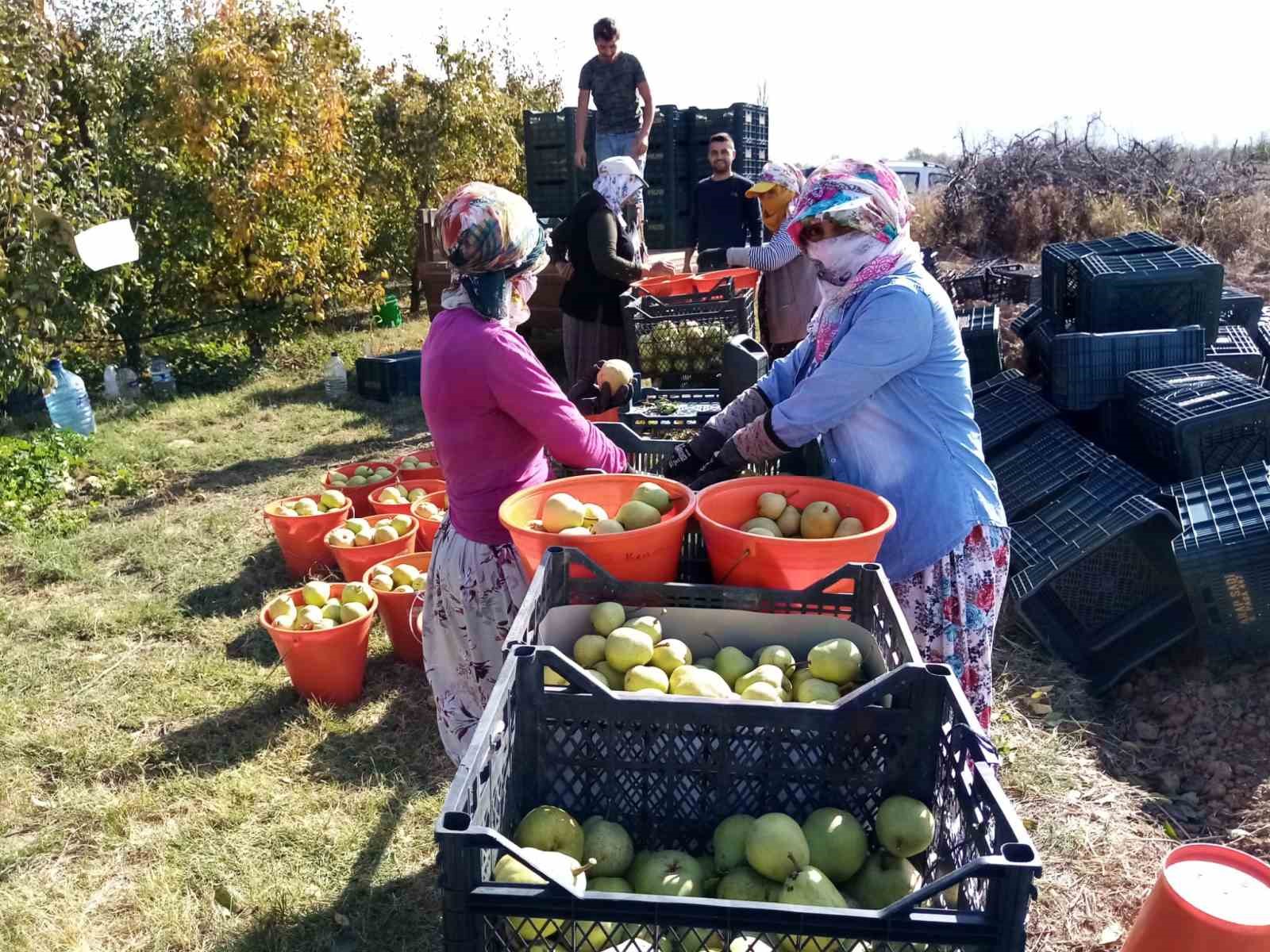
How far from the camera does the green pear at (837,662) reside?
1675 millimetres

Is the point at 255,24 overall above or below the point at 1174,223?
above

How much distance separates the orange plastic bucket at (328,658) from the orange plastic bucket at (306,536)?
1.02 meters

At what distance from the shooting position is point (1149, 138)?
1620cm

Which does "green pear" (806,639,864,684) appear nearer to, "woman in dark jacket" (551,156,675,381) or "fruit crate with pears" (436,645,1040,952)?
"fruit crate with pears" (436,645,1040,952)

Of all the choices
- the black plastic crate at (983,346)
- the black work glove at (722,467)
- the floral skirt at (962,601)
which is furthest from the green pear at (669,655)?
the black plastic crate at (983,346)

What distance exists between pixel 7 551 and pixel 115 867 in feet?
12.5

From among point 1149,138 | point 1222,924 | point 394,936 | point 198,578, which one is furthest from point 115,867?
point 1149,138

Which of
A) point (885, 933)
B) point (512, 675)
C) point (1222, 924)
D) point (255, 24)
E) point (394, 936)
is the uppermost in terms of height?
point (255, 24)

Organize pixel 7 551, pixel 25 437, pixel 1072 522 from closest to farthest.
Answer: pixel 1072 522, pixel 7 551, pixel 25 437

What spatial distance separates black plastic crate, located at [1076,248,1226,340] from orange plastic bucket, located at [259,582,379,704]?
4.36m

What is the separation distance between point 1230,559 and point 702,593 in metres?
2.86

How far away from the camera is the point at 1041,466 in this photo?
16.0ft

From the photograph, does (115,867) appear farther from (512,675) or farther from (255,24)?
(255,24)

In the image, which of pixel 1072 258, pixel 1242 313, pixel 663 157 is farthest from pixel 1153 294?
pixel 663 157
